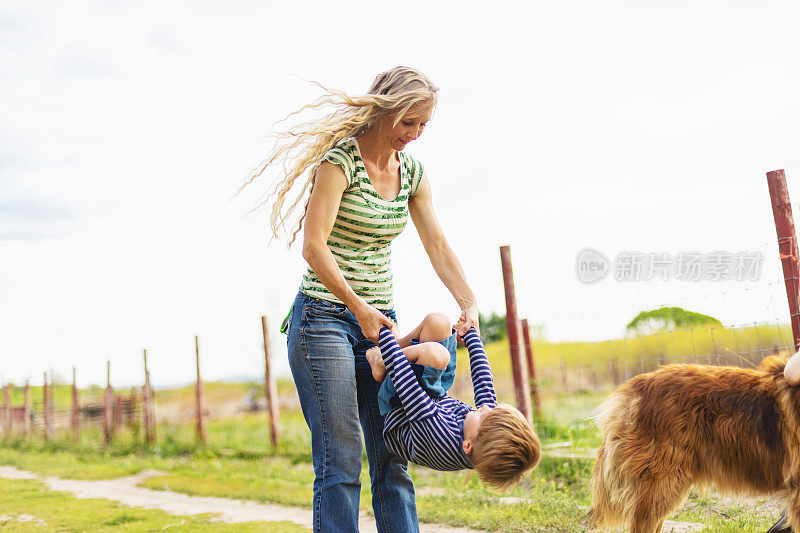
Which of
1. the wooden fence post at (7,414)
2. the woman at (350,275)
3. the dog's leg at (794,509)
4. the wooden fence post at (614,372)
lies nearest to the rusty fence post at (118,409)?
the wooden fence post at (7,414)

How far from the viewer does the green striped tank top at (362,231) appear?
280cm

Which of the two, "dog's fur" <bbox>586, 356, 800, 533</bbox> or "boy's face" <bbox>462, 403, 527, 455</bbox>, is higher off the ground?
"boy's face" <bbox>462, 403, 527, 455</bbox>

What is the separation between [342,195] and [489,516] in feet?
11.1

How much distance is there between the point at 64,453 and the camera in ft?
47.0

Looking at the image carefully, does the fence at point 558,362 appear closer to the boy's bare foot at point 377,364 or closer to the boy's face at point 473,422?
the boy's face at point 473,422

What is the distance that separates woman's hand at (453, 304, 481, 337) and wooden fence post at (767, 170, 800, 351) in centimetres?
245

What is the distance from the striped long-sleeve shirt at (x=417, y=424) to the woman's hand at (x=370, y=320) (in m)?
0.03

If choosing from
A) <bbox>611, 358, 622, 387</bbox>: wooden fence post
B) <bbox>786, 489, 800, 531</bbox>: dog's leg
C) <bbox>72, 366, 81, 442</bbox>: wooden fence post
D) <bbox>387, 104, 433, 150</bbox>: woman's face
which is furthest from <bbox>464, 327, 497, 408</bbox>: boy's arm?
<bbox>72, 366, 81, 442</bbox>: wooden fence post

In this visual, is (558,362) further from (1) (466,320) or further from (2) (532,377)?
(1) (466,320)

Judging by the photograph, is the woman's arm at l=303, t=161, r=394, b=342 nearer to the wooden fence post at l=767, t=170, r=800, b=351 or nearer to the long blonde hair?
the long blonde hair

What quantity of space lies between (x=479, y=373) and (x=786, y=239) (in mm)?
2796

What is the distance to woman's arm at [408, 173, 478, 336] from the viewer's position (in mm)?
3213

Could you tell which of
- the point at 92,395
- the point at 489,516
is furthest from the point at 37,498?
the point at 92,395

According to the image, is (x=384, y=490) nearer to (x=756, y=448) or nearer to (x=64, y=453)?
(x=756, y=448)
